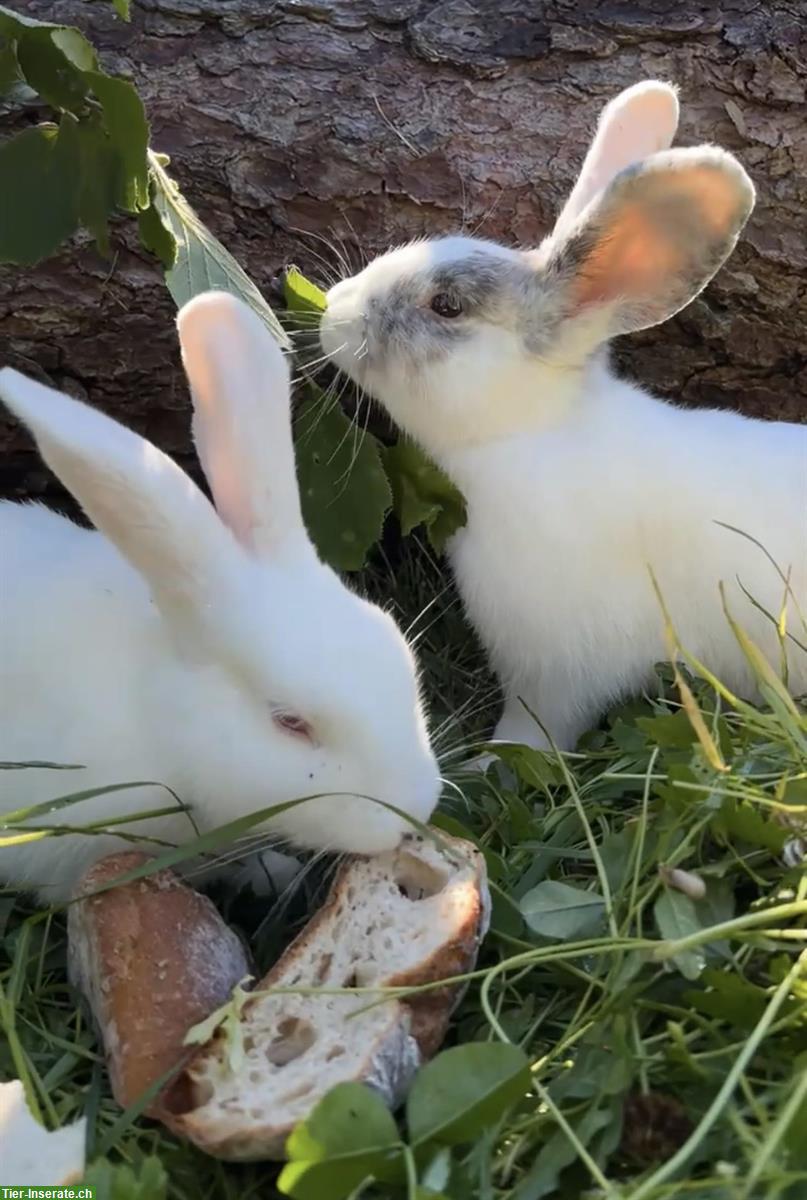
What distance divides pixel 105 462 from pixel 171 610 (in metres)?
0.30

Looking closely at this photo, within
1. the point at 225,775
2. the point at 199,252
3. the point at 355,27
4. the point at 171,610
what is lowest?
the point at 225,775

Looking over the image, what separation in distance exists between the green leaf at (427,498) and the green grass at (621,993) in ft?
2.06

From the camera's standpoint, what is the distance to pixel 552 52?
285 cm

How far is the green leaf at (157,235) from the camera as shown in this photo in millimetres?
2143

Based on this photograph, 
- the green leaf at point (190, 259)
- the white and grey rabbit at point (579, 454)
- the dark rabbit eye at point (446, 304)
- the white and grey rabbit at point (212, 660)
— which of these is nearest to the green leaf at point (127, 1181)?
the white and grey rabbit at point (212, 660)

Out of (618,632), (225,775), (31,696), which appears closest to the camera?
(225,775)

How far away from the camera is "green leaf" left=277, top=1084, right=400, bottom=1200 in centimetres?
140

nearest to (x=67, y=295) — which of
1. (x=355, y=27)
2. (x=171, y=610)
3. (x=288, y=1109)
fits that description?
(x=355, y=27)

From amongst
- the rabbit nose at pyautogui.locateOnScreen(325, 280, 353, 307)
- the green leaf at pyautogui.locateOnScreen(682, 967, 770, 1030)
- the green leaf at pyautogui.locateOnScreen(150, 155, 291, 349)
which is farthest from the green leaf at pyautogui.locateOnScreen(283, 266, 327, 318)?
the green leaf at pyautogui.locateOnScreen(682, 967, 770, 1030)

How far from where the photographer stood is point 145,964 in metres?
1.74

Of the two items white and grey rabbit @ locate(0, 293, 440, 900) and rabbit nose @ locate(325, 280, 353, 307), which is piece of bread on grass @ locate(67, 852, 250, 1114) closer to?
white and grey rabbit @ locate(0, 293, 440, 900)

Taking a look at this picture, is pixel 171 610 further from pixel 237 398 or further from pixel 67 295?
pixel 67 295

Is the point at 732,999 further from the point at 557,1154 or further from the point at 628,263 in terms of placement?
the point at 628,263

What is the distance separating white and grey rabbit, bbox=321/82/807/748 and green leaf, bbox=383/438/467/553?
3 centimetres
